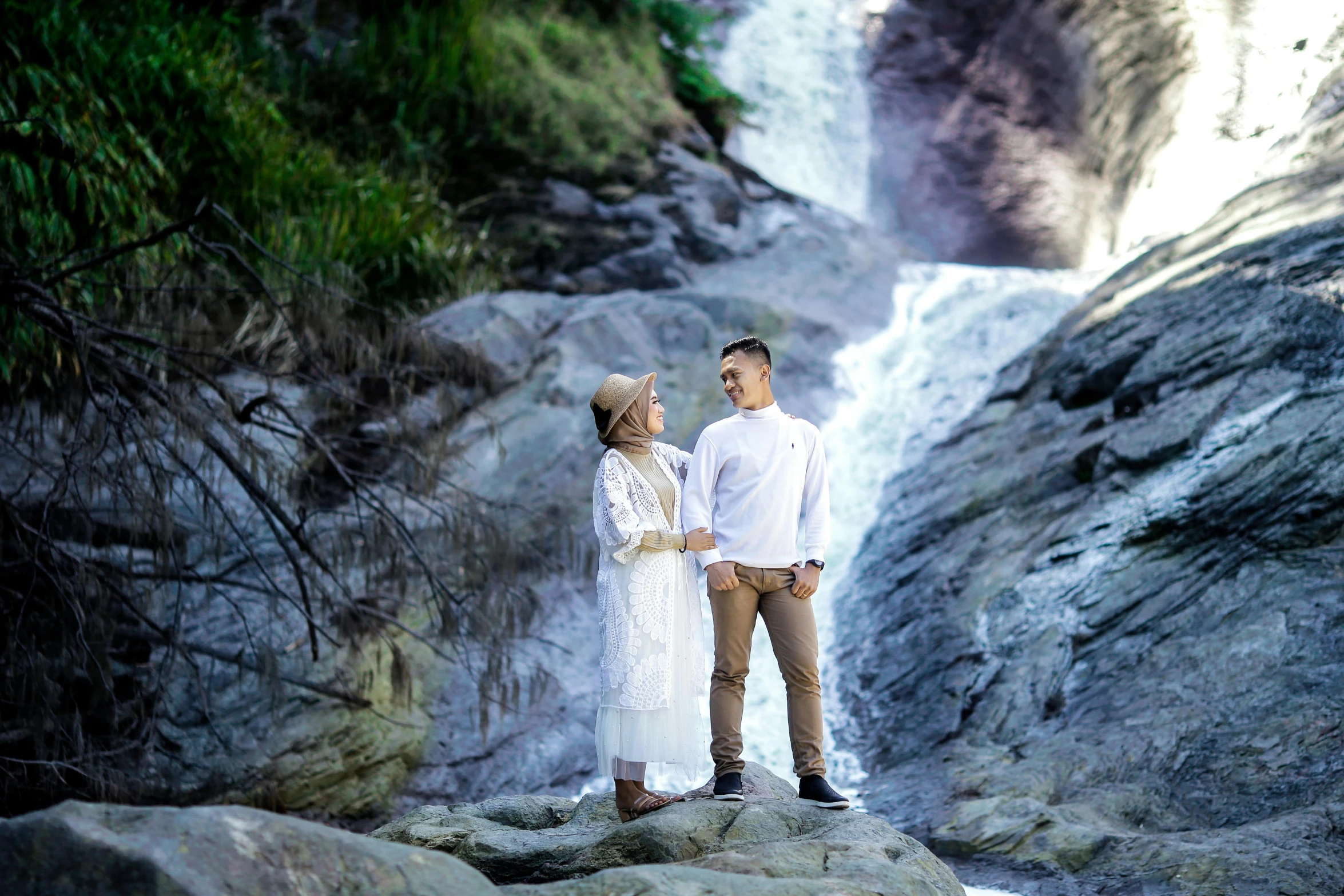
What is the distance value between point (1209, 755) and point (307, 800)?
441 centimetres

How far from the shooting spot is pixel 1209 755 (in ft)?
14.8

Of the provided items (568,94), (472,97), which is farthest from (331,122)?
(568,94)

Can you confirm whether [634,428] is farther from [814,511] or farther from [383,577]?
[383,577]

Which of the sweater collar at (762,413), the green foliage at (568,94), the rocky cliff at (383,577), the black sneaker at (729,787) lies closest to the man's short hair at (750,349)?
the sweater collar at (762,413)

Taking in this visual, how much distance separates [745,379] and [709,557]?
24.7 inches

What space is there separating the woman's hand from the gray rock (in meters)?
1.38

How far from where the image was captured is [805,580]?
146 inches

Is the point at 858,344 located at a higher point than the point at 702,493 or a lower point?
higher

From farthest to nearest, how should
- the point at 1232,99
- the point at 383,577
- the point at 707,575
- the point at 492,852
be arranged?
1. the point at 1232,99
2. the point at 383,577
3. the point at 707,575
4. the point at 492,852

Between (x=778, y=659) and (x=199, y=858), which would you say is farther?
(x=778, y=659)

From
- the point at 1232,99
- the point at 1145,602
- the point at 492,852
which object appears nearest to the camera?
the point at 492,852

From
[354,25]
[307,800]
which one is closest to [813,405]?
[307,800]

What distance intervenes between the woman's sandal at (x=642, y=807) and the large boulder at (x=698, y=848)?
88 mm

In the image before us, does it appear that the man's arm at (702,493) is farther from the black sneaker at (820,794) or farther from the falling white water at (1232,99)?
the falling white water at (1232,99)
